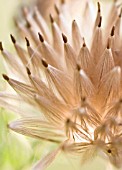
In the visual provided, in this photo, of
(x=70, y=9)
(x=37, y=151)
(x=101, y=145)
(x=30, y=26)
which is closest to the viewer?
(x=101, y=145)

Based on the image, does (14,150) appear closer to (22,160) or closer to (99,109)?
(22,160)

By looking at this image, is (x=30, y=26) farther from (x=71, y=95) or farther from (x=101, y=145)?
(x=101, y=145)

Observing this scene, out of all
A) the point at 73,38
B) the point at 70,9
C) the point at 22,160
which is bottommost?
the point at 22,160

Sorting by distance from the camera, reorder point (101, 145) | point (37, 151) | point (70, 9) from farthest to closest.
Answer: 1. point (70, 9)
2. point (37, 151)
3. point (101, 145)

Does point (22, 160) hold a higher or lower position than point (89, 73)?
lower

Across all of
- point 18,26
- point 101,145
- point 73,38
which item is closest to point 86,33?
point 73,38

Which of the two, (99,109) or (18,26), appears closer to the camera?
(99,109)
